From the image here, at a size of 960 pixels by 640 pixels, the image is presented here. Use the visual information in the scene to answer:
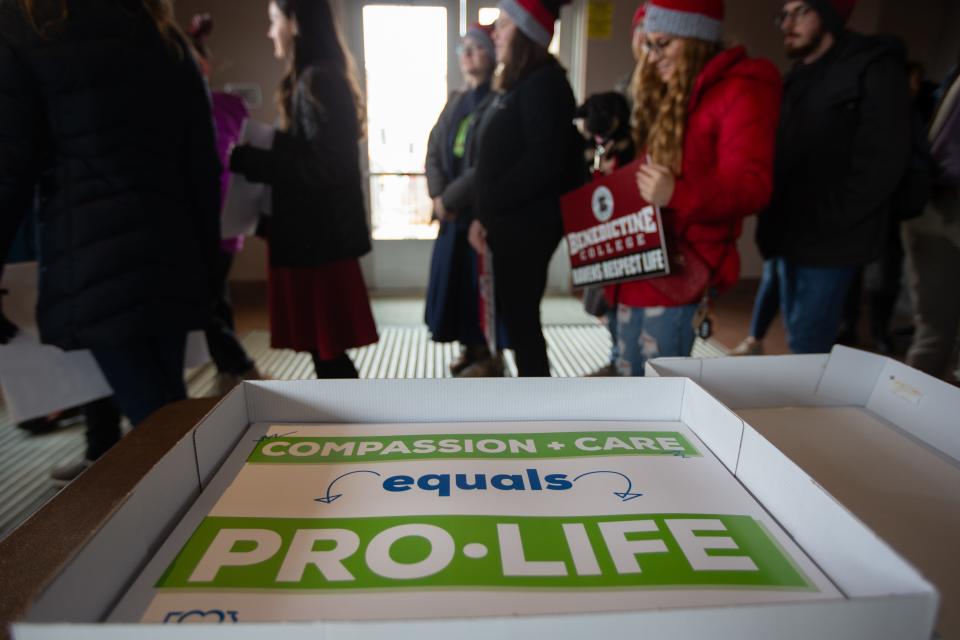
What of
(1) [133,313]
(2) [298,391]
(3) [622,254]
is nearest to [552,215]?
(3) [622,254]

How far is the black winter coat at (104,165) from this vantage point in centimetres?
81

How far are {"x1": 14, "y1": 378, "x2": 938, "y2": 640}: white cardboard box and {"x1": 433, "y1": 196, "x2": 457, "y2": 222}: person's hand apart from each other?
146 centimetres

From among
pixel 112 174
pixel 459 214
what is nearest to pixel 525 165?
pixel 459 214

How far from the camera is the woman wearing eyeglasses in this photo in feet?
6.15

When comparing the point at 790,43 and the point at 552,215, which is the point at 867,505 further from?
the point at 790,43

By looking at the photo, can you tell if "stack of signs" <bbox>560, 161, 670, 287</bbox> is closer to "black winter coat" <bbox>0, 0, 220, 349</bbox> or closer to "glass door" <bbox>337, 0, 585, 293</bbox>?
"black winter coat" <bbox>0, 0, 220, 349</bbox>

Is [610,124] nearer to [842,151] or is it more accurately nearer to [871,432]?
[842,151]

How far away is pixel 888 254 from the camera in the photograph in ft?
7.74

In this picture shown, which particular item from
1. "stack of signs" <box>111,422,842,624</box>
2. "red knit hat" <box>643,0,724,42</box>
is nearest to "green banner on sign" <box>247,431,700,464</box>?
"stack of signs" <box>111,422,842,624</box>

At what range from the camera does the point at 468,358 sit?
2.19m

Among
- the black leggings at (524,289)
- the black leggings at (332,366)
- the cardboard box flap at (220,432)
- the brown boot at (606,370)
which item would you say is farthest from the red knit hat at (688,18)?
the brown boot at (606,370)

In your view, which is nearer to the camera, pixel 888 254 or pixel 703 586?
pixel 703 586

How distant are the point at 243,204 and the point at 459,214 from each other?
71 centimetres

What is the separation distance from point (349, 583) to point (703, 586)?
7.1 inches
